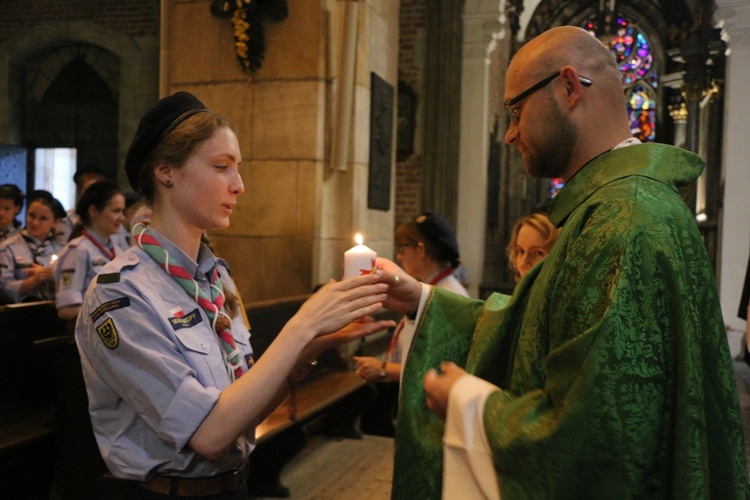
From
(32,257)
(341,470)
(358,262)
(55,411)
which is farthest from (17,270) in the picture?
(358,262)

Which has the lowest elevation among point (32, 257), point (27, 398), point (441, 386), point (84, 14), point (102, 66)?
point (27, 398)

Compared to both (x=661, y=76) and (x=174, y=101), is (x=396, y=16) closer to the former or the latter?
(x=174, y=101)

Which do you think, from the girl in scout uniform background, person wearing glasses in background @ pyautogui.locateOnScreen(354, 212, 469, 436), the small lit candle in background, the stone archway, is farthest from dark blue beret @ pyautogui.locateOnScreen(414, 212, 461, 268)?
the stone archway

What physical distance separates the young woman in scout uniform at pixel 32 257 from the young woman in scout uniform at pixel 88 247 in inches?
23.5

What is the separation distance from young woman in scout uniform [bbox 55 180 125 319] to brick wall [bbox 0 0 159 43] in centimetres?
658

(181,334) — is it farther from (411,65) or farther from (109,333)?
(411,65)

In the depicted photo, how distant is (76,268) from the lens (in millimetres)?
4547

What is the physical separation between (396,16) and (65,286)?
368 centimetres

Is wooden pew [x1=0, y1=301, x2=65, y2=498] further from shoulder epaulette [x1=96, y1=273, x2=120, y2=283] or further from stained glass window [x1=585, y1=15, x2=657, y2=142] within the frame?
stained glass window [x1=585, y1=15, x2=657, y2=142]

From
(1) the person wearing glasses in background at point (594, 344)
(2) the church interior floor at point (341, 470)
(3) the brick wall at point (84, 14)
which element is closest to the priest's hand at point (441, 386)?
(1) the person wearing glasses in background at point (594, 344)

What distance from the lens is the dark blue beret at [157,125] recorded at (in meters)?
1.84

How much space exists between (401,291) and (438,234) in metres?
1.70

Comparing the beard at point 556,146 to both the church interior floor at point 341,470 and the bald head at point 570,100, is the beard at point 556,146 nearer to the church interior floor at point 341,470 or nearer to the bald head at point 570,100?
the bald head at point 570,100

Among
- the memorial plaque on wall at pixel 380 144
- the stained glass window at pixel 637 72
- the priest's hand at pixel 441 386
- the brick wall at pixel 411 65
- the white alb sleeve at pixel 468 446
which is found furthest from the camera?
the stained glass window at pixel 637 72
